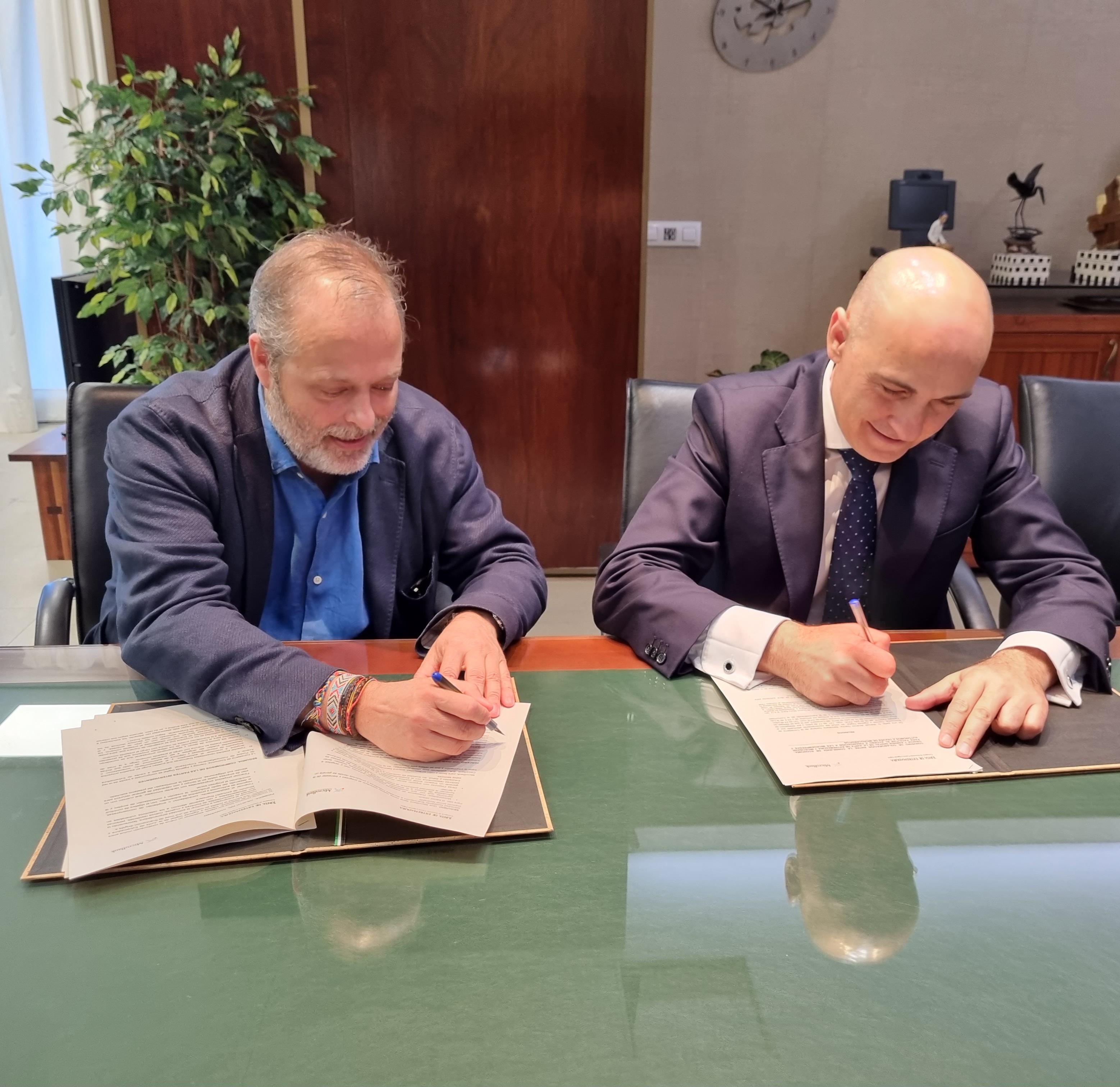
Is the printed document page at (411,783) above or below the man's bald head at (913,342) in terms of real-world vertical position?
below

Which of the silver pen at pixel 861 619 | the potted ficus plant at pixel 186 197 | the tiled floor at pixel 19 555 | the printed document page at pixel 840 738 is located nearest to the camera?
the printed document page at pixel 840 738

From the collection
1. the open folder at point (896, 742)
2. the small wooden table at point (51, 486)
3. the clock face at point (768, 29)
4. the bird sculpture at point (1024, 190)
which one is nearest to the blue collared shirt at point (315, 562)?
the open folder at point (896, 742)

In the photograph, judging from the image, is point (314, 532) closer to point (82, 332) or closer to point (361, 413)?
point (361, 413)

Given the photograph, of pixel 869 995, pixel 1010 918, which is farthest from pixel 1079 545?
pixel 869 995

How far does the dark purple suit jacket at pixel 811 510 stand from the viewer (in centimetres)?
157

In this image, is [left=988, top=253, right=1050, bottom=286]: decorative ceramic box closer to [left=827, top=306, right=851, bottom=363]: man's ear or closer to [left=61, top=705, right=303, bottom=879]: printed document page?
[left=827, top=306, right=851, bottom=363]: man's ear

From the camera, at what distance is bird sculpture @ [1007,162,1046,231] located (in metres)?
3.73

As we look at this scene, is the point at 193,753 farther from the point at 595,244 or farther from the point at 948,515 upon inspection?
the point at 595,244

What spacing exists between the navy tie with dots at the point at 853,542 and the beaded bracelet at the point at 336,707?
821mm

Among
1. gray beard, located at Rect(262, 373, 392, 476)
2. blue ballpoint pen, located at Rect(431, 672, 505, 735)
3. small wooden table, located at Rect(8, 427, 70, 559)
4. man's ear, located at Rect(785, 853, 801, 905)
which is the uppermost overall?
gray beard, located at Rect(262, 373, 392, 476)

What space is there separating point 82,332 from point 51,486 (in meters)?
0.75

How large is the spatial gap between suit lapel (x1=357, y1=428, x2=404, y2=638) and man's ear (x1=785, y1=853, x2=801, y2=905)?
838 mm

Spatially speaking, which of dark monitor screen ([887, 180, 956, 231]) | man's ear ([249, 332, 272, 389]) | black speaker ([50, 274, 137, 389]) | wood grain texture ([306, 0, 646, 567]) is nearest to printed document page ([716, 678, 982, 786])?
man's ear ([249, 332, 272, 389])

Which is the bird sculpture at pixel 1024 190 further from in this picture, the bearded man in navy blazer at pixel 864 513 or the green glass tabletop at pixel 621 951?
the green glass tabletop at pixel 621 951
